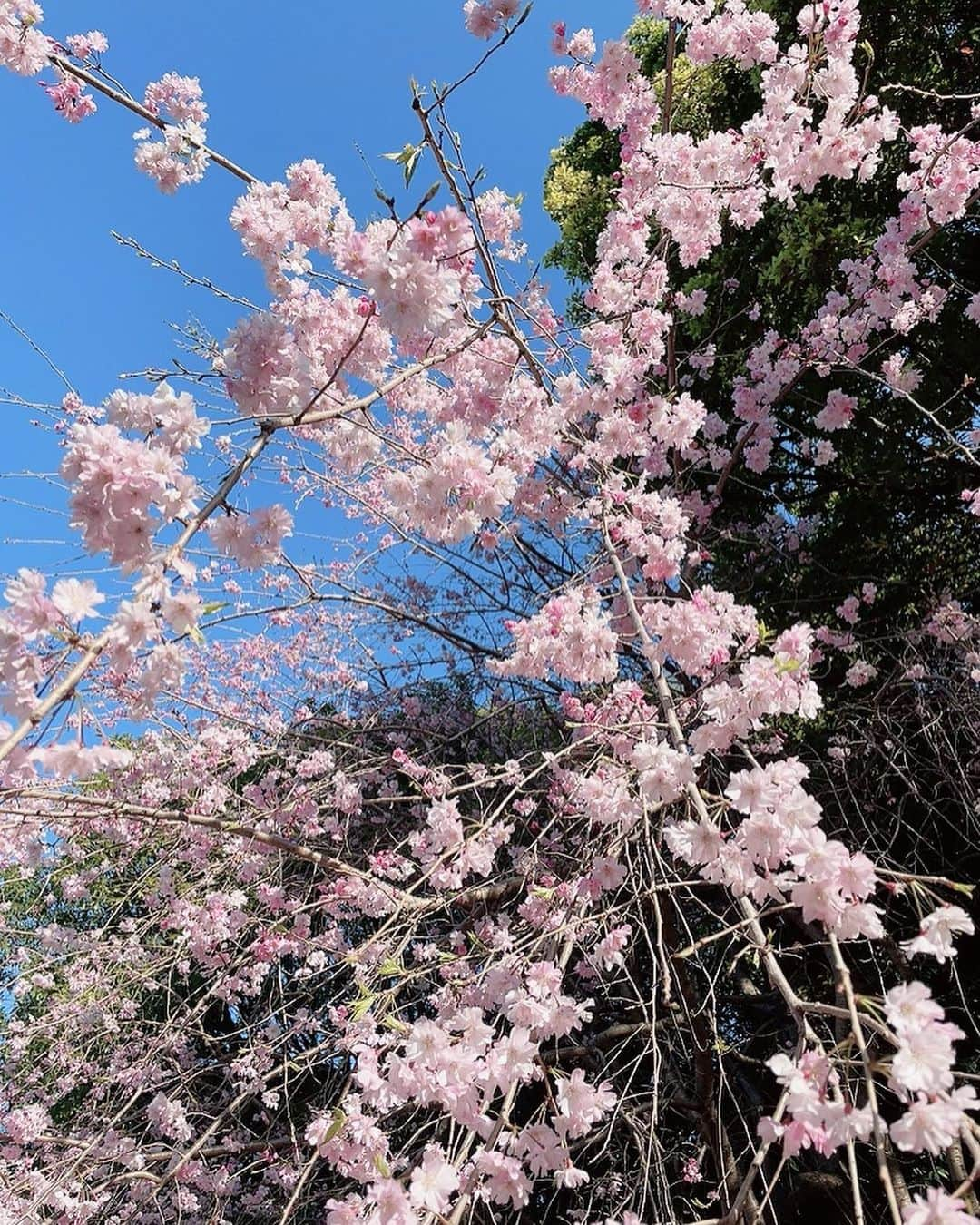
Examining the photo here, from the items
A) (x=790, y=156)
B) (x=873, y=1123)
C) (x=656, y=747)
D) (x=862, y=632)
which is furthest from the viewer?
(x=862, y=632)

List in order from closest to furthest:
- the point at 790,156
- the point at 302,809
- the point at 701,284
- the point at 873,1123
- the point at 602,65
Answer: the point at 873,1123 → the point at 790,156 → the point at 602,65 → the point at 302,809 → the point at 701,284

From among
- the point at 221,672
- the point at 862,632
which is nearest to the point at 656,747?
the point at 862,632

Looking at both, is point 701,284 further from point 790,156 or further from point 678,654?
point 678,654

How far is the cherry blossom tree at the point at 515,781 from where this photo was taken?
156cm

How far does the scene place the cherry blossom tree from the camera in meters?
1.56

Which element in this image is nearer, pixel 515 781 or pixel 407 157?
pixel 407 157

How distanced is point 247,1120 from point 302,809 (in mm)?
2843

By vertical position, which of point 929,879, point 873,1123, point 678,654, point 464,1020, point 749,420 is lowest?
point 873,1123

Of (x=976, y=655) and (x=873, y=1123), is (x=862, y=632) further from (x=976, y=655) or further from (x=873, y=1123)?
(x=873, y=1123)

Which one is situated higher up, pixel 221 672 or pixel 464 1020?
pixel 221 672

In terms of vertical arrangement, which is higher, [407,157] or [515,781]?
[407,157]

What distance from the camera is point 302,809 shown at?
3855 mm

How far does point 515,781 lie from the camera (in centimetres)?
354

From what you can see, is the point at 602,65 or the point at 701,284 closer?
the point at 602,65
